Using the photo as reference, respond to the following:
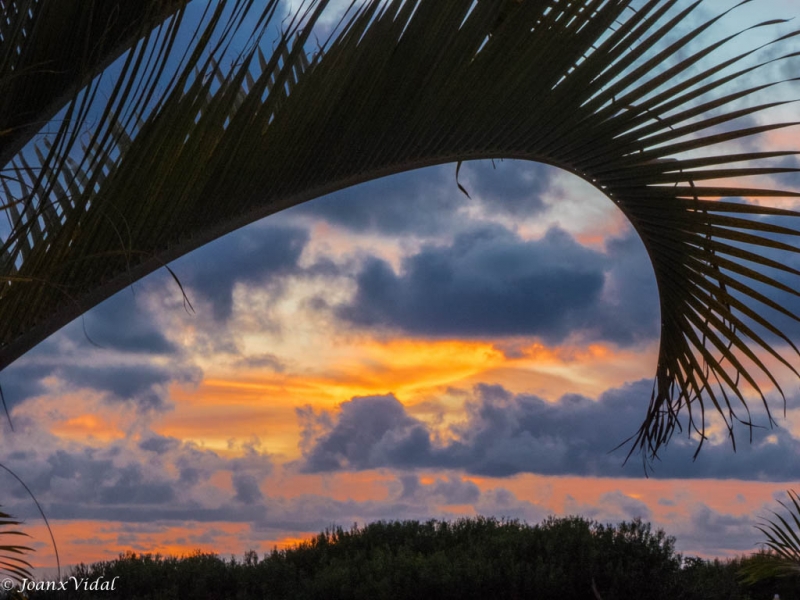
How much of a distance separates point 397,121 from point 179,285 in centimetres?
87

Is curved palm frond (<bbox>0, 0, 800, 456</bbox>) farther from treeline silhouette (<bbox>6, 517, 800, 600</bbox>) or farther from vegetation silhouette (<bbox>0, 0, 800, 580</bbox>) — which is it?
treeline silhouette (<bbox>6, 517, 800, 600</bbox>)

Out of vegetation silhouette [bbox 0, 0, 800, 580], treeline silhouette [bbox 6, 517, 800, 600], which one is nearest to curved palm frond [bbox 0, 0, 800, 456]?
vegetation silhouette [bbox 0, 0, 800, 580]

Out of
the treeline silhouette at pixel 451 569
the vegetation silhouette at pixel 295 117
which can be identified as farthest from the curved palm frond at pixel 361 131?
the treeline silhouette at pixel 451 569

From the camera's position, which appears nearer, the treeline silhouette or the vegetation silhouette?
the vegetation silhouette

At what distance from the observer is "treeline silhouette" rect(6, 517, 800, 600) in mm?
7312

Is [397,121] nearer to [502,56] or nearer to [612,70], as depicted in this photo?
[502,56]

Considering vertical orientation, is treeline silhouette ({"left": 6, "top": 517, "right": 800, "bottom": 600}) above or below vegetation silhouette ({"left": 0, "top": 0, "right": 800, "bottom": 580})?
below

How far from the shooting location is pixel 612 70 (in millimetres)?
2541

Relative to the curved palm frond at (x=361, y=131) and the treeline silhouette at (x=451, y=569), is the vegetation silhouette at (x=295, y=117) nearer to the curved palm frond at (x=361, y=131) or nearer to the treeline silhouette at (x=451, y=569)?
the curved palm frond at (x=361, y=131)

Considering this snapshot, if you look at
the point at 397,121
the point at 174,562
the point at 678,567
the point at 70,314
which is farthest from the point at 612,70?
the point at 174,562

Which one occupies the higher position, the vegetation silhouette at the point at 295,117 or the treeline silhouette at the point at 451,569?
the vegetation silhouette at the point at 295,117

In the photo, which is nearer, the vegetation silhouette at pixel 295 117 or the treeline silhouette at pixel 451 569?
the vegetation silhouette at pixel 295 117

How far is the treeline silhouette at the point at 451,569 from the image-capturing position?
7.31 meters

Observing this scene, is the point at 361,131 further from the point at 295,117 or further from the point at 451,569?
the point at 451,569
